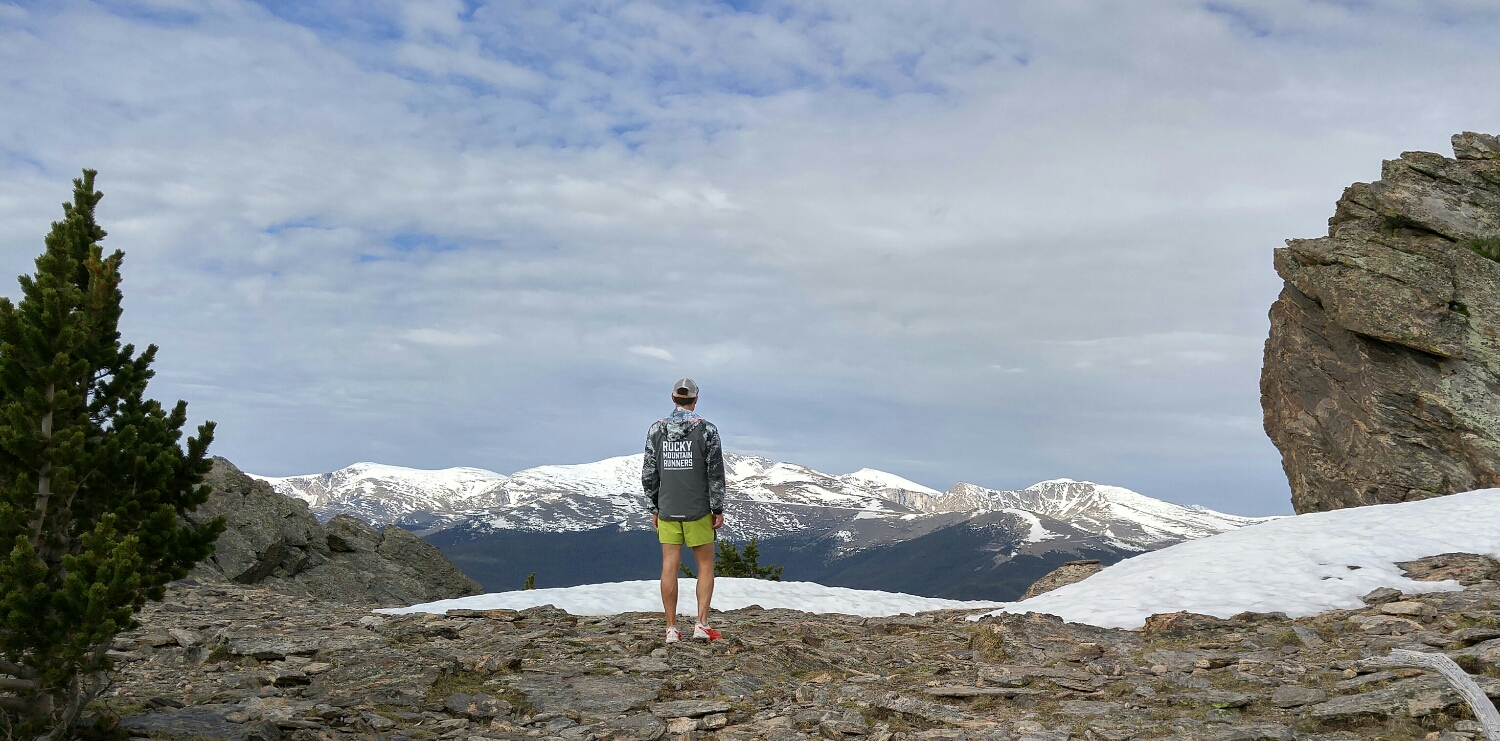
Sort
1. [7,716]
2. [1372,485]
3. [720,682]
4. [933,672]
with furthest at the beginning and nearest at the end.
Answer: [1372,485] < [933,672] < [720,682] < [7,716]

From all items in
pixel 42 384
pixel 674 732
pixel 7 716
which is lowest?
pixel 674 732

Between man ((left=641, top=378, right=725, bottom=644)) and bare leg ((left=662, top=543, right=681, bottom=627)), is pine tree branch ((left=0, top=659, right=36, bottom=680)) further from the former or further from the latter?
man ((left=641, top=378, right=725, bottom=644))

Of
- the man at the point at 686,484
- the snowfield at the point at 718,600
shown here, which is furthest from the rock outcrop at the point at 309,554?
the man at the point at 686,484

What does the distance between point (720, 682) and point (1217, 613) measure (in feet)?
32.9

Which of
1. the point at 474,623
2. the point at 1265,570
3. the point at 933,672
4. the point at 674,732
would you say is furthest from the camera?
the point at 1265,570

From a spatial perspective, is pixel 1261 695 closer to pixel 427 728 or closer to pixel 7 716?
pixel 427 728

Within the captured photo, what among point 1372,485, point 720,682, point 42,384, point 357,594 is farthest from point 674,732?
point 1372,485

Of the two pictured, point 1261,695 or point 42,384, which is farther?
point 1261,695

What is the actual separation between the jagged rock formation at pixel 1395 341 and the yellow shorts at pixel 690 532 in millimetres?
26963

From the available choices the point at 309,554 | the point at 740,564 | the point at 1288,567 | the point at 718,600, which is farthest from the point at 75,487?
the point at 740,564

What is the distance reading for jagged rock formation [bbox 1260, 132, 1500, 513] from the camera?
97.4 feet

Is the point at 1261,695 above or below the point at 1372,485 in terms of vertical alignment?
below

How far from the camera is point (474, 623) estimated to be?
16453 mm

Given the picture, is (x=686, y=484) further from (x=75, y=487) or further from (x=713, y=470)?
(x=75, y=487)
